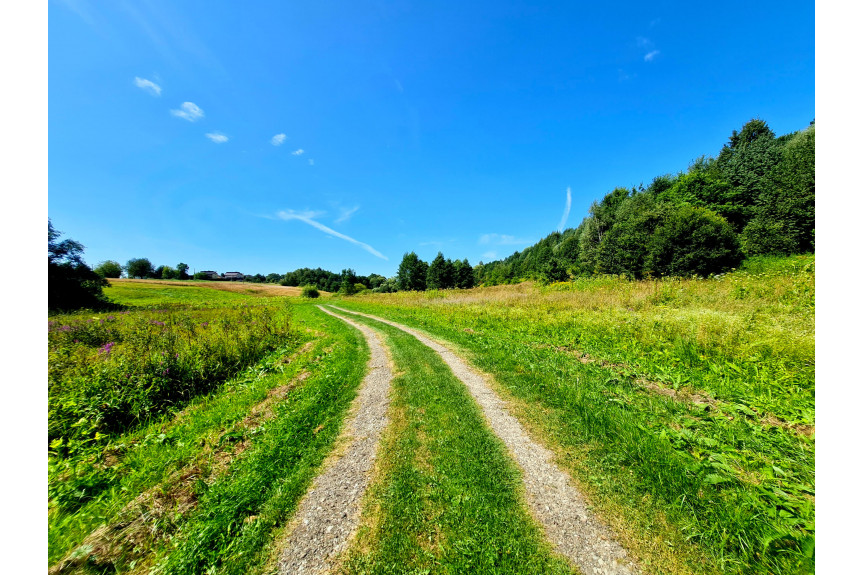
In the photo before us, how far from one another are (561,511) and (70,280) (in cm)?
4157

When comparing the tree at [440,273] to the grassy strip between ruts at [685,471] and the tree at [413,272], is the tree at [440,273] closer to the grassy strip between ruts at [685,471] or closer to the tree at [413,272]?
the tree at [413,272]

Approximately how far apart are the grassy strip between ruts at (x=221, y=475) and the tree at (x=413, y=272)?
54.6 m

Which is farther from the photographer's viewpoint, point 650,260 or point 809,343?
point 650,260

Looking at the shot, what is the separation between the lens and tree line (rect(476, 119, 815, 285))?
21625 mm

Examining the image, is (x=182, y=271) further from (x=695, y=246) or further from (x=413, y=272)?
(x=695, y=246)

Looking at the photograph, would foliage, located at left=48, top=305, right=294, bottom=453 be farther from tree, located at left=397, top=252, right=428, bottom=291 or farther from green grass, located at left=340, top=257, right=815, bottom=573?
tree, located at left=397, top=252, right=428, bottom=291

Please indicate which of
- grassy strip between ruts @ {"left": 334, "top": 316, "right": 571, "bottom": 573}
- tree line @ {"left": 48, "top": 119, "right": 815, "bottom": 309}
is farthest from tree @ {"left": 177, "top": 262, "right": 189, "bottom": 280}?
grassy strip between ruts @ {"left": 334, "top": 316, "right": 571, "bottom": 573}

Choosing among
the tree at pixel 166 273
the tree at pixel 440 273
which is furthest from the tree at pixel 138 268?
the tree at pixel 440 273

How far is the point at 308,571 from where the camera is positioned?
7.53 ft
